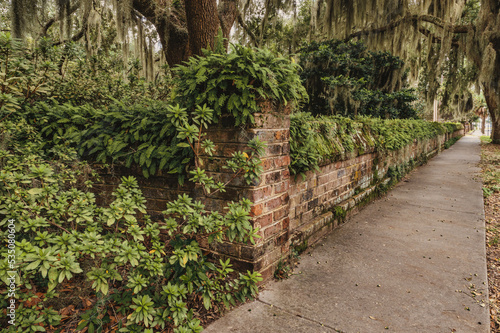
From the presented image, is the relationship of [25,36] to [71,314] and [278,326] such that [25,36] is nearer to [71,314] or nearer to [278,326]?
[71,314]

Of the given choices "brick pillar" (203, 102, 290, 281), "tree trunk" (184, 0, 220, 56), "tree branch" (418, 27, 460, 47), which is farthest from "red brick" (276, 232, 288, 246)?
"tree branch" (418, 27, 460, 47)

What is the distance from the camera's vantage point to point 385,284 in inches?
91.6

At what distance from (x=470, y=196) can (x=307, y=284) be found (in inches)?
187

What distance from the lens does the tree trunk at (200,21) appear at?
421 centimetres

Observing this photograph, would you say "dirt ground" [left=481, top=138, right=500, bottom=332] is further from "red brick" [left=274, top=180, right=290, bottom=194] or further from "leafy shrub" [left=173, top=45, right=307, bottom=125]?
"leafy shrub" [left=173, top=45, right=307, bottom=125]

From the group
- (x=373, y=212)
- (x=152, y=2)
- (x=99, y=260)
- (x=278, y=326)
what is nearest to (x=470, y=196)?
(x=373, y=212)

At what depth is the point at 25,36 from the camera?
3557mm

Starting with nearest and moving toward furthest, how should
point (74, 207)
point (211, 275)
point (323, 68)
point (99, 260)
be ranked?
point (74, 207)
point (99, 260)
point (211, 275)
point (323, 68)

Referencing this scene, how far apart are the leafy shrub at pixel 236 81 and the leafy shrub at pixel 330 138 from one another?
0.72 m

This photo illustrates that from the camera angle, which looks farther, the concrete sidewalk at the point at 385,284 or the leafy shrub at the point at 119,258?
the concrete sidewalk at the point at 385,284

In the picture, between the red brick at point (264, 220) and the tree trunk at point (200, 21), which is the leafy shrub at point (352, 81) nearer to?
the tree trunk at point (200, 21)

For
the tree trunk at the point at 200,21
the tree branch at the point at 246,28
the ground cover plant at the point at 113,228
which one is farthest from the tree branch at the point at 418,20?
the ground cover plant at the point at 113,228

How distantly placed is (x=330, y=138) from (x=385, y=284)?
183cm

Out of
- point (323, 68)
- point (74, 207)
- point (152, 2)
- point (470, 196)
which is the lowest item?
point (470, 196)
